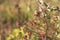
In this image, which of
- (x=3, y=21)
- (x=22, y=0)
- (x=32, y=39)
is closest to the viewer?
(x=32, y=39)

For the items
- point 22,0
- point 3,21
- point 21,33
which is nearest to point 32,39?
point 21,33

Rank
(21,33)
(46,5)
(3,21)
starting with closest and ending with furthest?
(46,5) → (21,33) → (3,21)

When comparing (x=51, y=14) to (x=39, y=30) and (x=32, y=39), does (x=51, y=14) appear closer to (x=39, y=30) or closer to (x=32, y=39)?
(x=39, y=30)

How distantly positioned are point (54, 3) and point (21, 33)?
0.97 metres

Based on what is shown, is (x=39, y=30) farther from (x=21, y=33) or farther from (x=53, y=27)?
(x=21, y=33)

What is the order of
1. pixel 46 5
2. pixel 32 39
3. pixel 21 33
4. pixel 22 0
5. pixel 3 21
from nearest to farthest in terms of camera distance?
pixel 46 5 < pixel 32 39 < pixel 21 33 < pixel 3 21 < pixel 22 0

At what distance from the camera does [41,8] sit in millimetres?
2758

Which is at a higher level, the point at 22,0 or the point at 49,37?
the point at 22,0

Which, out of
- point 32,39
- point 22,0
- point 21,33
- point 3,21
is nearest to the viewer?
point 32,39

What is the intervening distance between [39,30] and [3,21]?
2.27 metres

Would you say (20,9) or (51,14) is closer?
(51,14)

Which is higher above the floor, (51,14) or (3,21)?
(51,14)

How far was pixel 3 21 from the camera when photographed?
506 centimetres

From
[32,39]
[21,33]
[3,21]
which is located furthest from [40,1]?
[3,21]
